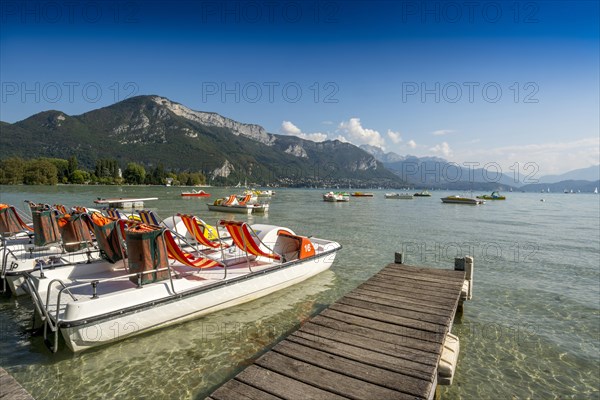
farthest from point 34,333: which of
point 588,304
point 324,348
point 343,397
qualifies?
point 588,304

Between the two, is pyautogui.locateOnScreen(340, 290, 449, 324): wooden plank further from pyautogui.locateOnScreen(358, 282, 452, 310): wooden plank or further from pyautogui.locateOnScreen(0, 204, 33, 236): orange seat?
pyautogui.locateOnScreen(0, 204, 33, 236): orange seat

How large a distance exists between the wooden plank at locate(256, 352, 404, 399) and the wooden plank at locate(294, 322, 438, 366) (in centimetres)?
88

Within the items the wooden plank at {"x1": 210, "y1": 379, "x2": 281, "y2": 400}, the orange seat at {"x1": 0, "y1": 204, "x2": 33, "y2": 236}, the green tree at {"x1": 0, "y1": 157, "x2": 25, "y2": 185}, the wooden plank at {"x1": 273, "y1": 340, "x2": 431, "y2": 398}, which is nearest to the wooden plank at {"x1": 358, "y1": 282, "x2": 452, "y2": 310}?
the wooden plank at {"x1": 273, "y1": 340, "x2": 431, "y2": 398}

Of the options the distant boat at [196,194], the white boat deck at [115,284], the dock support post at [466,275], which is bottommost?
the dock support post at [466,275]

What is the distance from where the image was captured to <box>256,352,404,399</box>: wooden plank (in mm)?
4363

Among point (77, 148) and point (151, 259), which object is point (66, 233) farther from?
point (77, 148)

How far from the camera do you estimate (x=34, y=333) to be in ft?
27.0

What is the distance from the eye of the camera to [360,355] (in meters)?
5.34

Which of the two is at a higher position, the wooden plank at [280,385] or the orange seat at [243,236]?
the orange seat at [243,236]

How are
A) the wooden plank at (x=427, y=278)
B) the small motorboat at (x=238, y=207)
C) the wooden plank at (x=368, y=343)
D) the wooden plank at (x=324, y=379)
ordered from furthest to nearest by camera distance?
the small motorboat at (x=238, y=207) → the wooden plank at (x=427, y=278) → the wooden plank at (x=368, y=343) → the wooden plank at (x=324, y=379)

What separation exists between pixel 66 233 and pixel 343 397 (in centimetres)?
1120

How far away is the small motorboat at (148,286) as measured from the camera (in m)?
7.17

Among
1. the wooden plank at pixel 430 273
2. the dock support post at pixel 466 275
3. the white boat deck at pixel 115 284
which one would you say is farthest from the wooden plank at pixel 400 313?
the dock support post at pixel 466 275

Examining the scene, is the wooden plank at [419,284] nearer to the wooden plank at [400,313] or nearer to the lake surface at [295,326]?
the lake surface at [295,326]
